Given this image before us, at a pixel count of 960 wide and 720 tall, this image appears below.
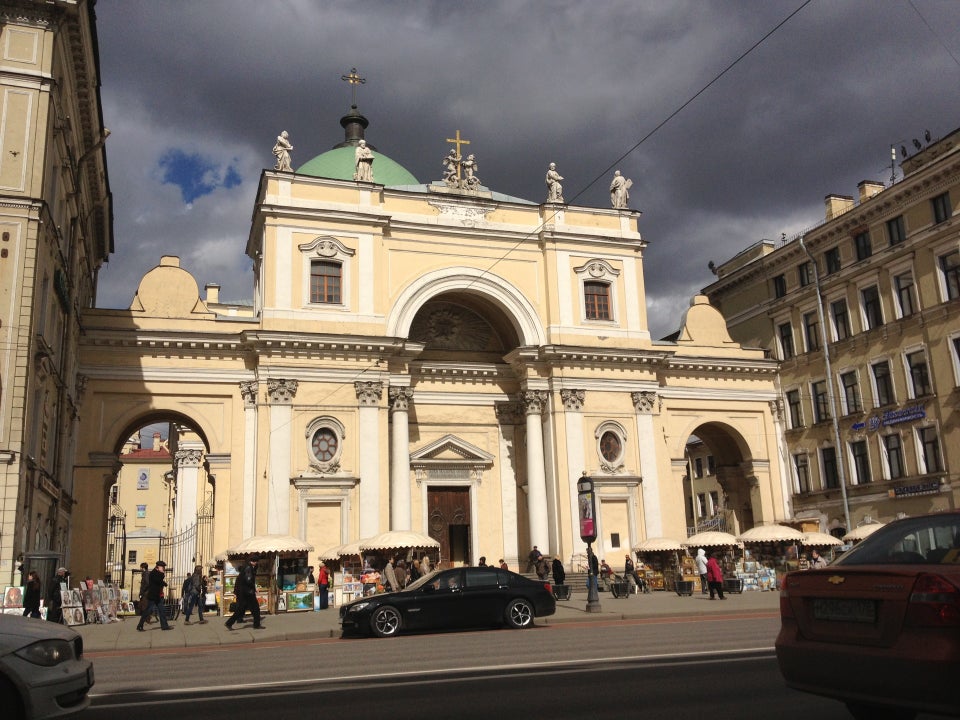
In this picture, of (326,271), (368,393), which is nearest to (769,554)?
(368,393)

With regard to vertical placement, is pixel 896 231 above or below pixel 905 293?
above

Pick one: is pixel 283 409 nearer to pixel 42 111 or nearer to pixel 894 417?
pixel 42 111

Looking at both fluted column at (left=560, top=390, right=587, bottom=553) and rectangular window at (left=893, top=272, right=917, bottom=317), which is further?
rectangular window at (left=893, top=272, right=917, bottom=317)

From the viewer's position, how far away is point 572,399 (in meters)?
34.2

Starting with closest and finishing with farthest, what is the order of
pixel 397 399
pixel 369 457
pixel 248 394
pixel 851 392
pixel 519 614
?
pixel 519 614, pixel 369 457, pixel 248 394, pixel 397 399, pixel 851 392

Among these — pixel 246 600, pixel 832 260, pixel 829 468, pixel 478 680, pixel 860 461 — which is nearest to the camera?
pixel 478 680

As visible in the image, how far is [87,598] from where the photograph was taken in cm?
2405

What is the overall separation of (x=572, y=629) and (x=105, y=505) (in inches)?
792

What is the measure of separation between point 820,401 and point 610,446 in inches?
420

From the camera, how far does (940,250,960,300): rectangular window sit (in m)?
31.6

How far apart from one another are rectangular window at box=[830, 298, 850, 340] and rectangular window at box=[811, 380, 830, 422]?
2.33 meters

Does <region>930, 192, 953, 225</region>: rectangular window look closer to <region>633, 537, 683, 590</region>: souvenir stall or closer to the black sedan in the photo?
<region>633, 537, 683, 590</region>: souvenir stall

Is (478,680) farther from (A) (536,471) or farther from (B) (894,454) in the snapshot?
(B) (894,454)

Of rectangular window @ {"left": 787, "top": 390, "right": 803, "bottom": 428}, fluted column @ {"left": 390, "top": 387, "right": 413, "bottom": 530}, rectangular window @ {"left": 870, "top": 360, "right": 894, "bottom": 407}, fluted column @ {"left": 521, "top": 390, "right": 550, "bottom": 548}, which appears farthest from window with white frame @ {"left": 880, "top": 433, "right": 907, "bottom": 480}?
fluted column @ {"left": 390, "top": 387, "right": 413, "bottom": 530}
